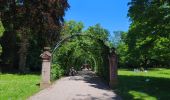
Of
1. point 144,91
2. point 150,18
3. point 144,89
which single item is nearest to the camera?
point 144,91

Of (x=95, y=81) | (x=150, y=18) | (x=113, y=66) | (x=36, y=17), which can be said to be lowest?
(x=95, y=81)

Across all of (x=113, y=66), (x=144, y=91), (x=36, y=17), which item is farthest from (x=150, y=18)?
(x=36, y=17)

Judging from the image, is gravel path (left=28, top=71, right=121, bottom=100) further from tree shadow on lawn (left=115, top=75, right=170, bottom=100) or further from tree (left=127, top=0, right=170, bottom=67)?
tree (left=127, top=0, right=170, bottom=67)

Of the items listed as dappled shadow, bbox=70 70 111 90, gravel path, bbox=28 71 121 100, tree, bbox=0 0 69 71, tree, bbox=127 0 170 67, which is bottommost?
gravel path, bbox=28 71 121 100

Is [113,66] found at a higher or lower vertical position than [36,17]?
lower

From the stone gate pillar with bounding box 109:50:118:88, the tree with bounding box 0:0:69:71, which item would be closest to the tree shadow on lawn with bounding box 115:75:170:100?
the stone gate pillar with bounding box 109:50:118:88

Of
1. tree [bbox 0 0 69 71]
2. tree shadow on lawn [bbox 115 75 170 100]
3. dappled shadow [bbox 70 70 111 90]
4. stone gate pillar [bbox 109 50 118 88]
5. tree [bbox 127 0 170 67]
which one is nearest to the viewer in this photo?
tree shadow on lawn [bbox 115 75 170 100]

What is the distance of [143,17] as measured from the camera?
86.0 ft

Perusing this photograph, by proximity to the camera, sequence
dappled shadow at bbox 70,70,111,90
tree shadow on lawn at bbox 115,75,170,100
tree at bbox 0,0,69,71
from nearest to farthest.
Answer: tree shadow on lawn at bbox 115,75,170,100 < dappled shadow at bbox 70,70,111,90 < tree at bbox 0,0,69,71

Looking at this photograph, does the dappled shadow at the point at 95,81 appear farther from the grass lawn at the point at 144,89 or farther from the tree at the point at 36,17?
the tree at the point at 36,17

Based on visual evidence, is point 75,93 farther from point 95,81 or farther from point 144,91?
point 95,81

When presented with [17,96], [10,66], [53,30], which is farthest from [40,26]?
[17,96]

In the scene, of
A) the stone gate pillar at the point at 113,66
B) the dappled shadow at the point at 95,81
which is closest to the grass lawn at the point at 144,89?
the stone gate pillar at the point at 113,66

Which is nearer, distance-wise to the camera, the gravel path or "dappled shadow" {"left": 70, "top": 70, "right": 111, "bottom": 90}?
the gravel path
